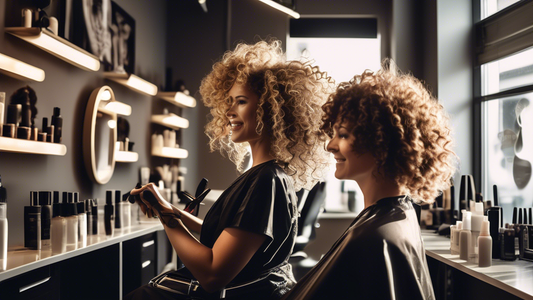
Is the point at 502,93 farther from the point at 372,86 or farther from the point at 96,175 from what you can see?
the point at 96,175

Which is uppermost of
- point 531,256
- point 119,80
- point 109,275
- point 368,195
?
point 119,80

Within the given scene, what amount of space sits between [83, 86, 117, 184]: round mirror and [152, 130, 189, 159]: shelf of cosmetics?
878 mm

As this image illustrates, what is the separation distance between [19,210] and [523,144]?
3.13 metres

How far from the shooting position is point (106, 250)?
7.61 ft

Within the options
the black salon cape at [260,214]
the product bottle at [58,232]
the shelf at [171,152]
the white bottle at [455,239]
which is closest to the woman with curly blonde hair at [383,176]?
the black salon cape at [260,214]

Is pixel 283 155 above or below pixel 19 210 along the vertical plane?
above

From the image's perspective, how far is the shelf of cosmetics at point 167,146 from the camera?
397 cm

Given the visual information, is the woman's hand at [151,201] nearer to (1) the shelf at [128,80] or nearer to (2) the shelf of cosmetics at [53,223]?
(2) the shelf of cosmetics at [53,223]

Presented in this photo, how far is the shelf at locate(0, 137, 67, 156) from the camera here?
1847 mm

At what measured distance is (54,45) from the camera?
2.19 m

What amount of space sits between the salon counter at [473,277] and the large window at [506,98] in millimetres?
753

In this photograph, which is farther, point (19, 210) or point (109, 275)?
point (109, 275)

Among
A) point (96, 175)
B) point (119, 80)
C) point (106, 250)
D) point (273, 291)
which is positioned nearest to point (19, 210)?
point (106, 250)

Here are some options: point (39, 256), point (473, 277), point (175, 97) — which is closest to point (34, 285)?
point (39, 256)
